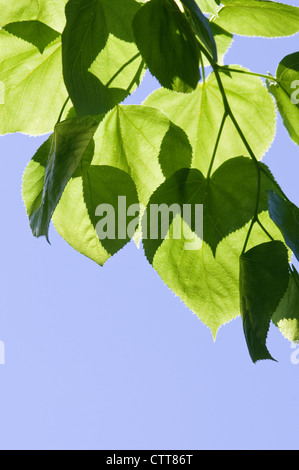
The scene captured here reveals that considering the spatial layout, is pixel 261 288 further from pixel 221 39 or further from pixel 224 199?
pixel 221 39

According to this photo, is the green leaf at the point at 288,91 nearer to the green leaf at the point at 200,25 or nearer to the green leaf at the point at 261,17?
the green leaf at the point at 261,17

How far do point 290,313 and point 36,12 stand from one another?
0.86ft

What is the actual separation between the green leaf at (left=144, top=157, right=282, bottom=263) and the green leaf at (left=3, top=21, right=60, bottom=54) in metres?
0.13

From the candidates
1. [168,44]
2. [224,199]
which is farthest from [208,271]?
[168,44]

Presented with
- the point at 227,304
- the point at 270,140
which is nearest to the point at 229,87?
the point at 270,140

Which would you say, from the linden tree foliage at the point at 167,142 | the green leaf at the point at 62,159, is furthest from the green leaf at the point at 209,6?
the green leaf at the point at 62,159

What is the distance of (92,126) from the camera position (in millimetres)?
383

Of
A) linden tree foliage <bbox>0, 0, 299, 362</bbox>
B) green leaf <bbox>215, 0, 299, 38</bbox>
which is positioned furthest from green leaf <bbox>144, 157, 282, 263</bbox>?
green leaf <bbox>215, 0, 299, 38</bbox>

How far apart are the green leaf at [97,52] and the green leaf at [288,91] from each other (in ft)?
0.36

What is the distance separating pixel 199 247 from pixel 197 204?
3 cm

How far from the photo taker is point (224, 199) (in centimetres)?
41

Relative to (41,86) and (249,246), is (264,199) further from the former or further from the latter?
(41,86)

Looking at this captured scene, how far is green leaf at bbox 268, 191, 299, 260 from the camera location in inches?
14.7

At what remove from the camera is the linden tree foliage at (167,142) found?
0.37 meters
